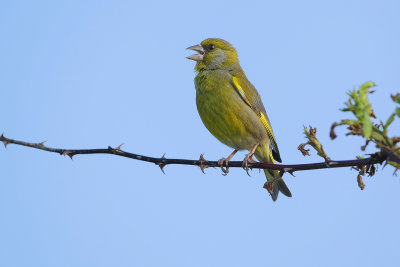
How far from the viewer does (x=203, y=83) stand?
5.38 m

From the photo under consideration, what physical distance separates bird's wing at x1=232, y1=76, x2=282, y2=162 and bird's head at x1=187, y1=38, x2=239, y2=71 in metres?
0.43

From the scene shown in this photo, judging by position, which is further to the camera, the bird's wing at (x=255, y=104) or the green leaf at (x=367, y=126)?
the bird's wing at (x=255, y=104)

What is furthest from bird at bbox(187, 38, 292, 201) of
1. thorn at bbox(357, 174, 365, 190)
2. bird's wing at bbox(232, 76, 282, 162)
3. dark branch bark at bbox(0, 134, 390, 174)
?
thorn at bbox(357, 174, 365, 190)

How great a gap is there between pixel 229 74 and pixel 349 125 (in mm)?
3865

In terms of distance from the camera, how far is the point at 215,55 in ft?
19.9

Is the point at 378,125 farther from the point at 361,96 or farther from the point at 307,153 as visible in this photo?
the point at 307,153

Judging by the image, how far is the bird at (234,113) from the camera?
5102 mm

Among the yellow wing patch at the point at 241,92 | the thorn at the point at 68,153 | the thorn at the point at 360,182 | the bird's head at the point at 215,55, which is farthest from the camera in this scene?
the bird's head at the point at 215,55

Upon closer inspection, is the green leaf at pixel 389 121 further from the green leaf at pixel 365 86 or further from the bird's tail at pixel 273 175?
the bird's tail at pixel 273 175

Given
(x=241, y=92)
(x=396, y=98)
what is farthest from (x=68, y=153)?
(x=241, y=92)

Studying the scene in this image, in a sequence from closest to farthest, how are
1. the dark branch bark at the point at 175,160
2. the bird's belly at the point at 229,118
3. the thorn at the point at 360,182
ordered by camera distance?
the dark branch bark at the point at 175,160
the thorn at the point at 360,182
the bird's belly at the point at 229,118

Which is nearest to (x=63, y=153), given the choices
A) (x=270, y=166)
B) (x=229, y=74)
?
(x=270, y=166)

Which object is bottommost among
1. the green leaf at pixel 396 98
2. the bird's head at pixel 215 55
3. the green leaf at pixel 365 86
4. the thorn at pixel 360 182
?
the thorn at pixel 360 182

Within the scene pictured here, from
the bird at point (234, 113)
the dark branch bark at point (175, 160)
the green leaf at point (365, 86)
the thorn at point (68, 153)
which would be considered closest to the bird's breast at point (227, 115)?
the bird at point (234, 113)
